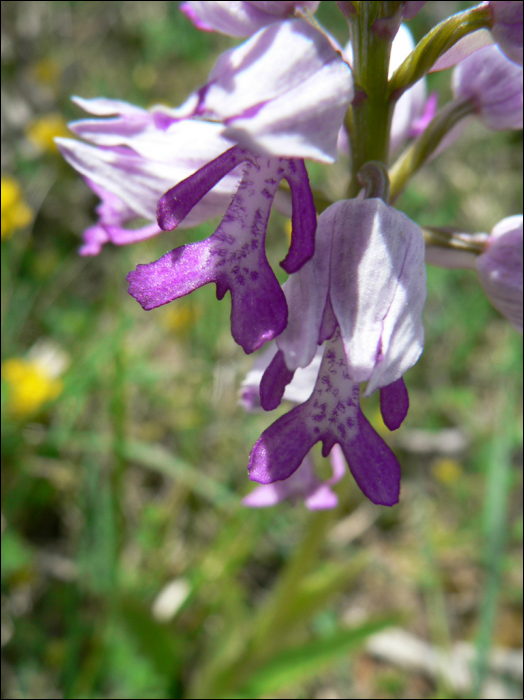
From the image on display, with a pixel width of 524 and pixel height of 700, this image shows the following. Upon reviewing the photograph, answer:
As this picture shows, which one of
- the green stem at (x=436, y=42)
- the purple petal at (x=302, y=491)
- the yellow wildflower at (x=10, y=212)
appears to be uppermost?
the green stem at (x=436, y=42)

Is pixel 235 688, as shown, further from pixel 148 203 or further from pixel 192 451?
pixel 148 203

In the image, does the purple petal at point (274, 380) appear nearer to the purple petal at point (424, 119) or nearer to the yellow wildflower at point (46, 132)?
the purple petal at point (424, 119)

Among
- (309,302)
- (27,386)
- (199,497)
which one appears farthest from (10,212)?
(309,302)

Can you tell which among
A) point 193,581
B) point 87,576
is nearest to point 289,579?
point 193,581

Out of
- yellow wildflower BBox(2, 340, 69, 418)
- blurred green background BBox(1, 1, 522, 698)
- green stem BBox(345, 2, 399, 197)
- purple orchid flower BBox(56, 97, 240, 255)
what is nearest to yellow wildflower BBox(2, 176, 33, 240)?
blurred green background BBox(1, 1, 522, 698)

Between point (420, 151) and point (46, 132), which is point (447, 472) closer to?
point (420, 151)

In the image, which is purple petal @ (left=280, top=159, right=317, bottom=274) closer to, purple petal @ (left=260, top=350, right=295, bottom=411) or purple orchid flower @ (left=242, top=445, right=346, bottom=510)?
purple petal @ (left=260, top=350, right=295, bottom=411)

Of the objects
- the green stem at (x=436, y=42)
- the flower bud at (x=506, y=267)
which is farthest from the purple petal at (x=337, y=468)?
the green stem at (x=436, y=42)
